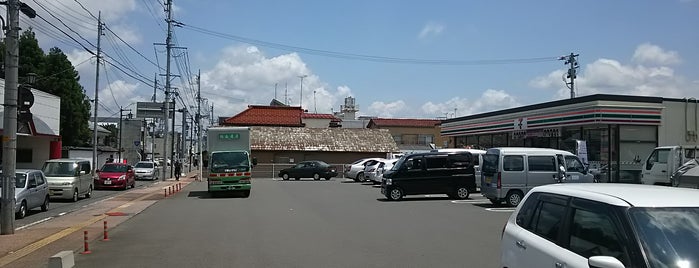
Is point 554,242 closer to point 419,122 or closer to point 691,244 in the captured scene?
point 691,244

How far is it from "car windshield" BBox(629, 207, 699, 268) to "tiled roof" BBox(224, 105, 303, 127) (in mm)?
70724

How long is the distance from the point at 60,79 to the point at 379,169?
34915 mm

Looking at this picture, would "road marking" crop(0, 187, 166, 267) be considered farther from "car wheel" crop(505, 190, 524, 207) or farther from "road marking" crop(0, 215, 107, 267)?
"car wheel" crop(505, 190, 524, 207)

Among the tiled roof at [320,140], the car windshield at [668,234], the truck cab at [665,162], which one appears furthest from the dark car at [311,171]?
the car windshield at [668,234]

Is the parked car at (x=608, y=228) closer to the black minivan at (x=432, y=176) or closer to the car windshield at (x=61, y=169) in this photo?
the black minivan at (x=432, y=176)

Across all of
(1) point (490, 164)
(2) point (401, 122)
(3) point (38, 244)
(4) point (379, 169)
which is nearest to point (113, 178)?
Answer: (4) point (379, 169)

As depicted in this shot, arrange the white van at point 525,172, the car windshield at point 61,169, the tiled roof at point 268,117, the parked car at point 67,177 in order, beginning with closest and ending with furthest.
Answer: the white van at point 525,172
the parked car at point 67,177
the car windshield at point 61,169
the tiled roof at point 268,117

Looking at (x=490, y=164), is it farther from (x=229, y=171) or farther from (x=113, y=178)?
(x=113, y=178)

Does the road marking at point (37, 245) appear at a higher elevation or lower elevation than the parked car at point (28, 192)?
lower

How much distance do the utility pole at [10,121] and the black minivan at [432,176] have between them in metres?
13.6

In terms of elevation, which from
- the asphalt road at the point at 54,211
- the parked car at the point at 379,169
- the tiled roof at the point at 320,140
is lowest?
the asphalt road at the point at 54,211

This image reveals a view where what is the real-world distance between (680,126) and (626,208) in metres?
29.2

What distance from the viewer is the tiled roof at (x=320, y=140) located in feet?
188

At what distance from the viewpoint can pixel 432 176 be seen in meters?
24.1
